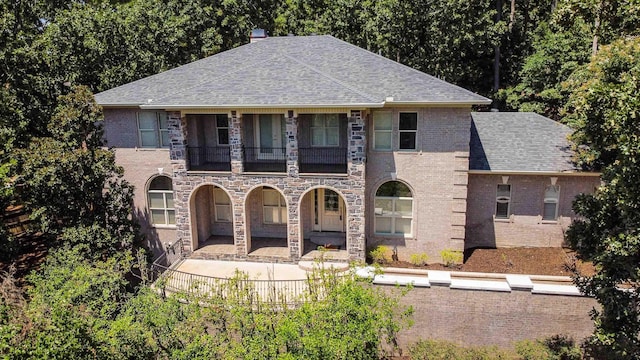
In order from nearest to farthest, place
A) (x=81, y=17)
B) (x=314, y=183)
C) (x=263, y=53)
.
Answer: (x=314, y=183) → (x=263, y=53) → (x=81, y=17)

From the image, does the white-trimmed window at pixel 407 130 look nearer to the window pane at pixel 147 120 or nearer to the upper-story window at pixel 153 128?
the upper-story window at pixel 153 128

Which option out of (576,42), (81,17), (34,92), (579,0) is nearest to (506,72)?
(576,42)

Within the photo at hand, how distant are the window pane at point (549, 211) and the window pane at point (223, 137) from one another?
1445 cm

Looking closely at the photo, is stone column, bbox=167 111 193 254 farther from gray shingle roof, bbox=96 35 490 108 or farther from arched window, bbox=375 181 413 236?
arched window, bbox=375 181 413 236

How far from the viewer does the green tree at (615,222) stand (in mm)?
9089

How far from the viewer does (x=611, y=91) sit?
366 inches

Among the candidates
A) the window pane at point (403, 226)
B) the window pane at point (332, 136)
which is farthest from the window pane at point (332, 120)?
the window pane at point (403, 226)

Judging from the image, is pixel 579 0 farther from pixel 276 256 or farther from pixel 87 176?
pixel 87 176

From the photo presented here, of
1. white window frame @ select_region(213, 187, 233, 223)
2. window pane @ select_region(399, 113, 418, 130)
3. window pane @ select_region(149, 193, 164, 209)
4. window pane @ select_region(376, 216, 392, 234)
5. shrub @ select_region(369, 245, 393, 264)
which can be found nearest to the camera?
window pane @ select_region(399, 113, 418, 130)

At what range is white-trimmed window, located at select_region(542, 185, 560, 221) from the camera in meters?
18.6

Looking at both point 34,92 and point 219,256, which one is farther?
point 34,92

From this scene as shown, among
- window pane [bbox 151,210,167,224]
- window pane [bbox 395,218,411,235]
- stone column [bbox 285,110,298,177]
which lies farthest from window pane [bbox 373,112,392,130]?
window pane [bbox 151,210,167,224]

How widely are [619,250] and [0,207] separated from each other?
65.4ft

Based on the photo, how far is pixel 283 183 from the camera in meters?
17.4
